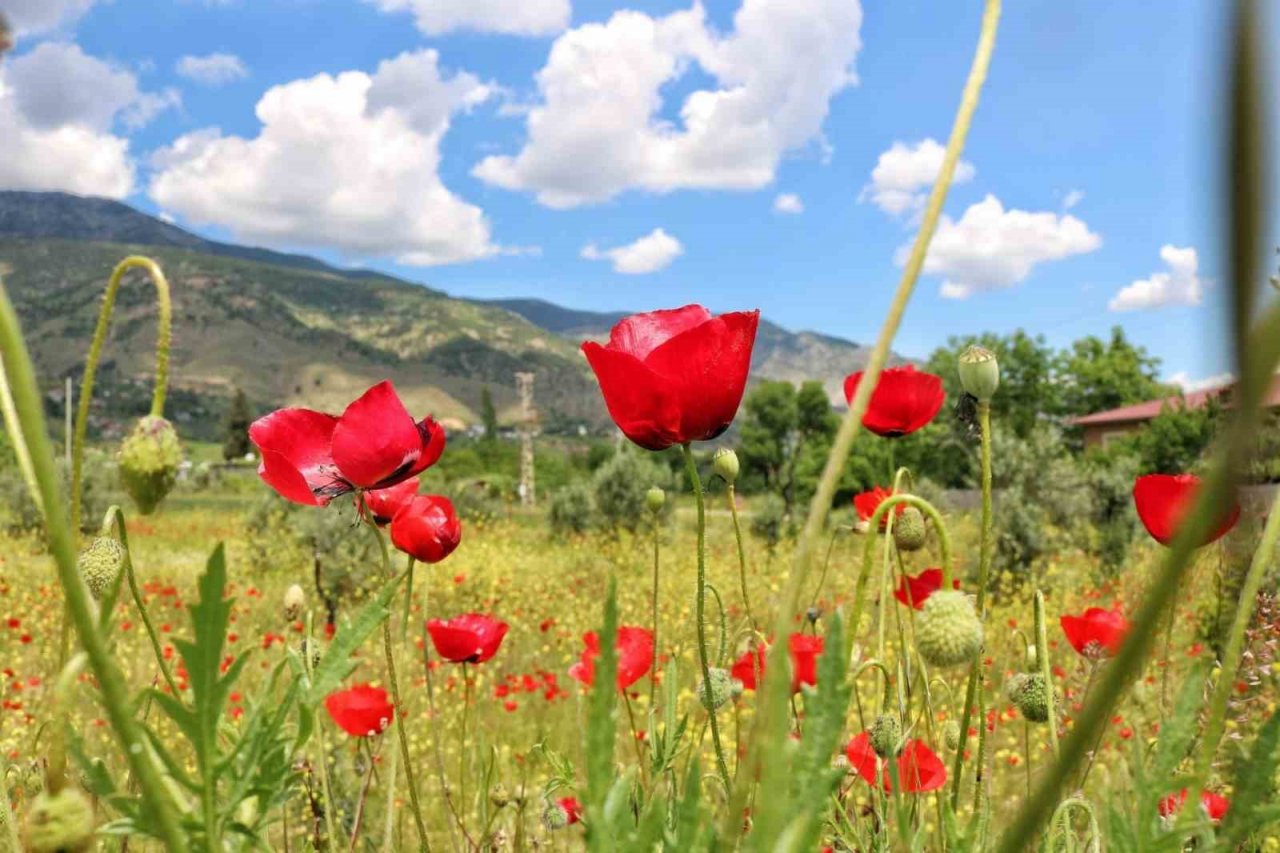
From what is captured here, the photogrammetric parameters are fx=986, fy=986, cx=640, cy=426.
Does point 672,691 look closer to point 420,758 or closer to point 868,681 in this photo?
point 420,758

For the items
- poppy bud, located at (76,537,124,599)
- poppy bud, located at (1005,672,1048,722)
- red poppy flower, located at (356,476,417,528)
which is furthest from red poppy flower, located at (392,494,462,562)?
poppy bud, located at (1005,672,1048,722)

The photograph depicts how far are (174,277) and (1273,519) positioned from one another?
15548 centimetres

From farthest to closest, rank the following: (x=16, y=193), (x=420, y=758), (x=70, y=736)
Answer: (x=16, y=193) → (x=420, y=758) → (x=70, y=736)

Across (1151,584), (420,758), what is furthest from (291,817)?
(1151,584)

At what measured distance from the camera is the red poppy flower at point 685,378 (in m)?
0.81

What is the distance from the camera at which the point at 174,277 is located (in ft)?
458

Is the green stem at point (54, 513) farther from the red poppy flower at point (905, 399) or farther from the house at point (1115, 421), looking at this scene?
the house at point (1115, 421)

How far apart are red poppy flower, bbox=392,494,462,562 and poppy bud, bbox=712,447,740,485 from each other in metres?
→ 0.32

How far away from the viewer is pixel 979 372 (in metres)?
0.92

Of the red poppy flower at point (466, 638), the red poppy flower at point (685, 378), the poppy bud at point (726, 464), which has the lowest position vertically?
the red poppy flower at point (466, 638)

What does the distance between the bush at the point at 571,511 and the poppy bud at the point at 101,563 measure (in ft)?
39.6

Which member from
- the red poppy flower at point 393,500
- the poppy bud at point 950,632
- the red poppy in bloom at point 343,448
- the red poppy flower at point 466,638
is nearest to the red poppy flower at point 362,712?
the red poppy flower at point 466,638

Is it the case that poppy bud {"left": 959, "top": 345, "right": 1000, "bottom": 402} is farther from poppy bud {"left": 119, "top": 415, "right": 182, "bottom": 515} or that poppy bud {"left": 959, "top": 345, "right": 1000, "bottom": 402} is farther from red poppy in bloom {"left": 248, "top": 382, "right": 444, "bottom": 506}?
poppy bud {"left": 119, "top": 415, "right": 182, "bottom": 515}

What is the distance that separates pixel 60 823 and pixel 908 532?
3.18 ft
